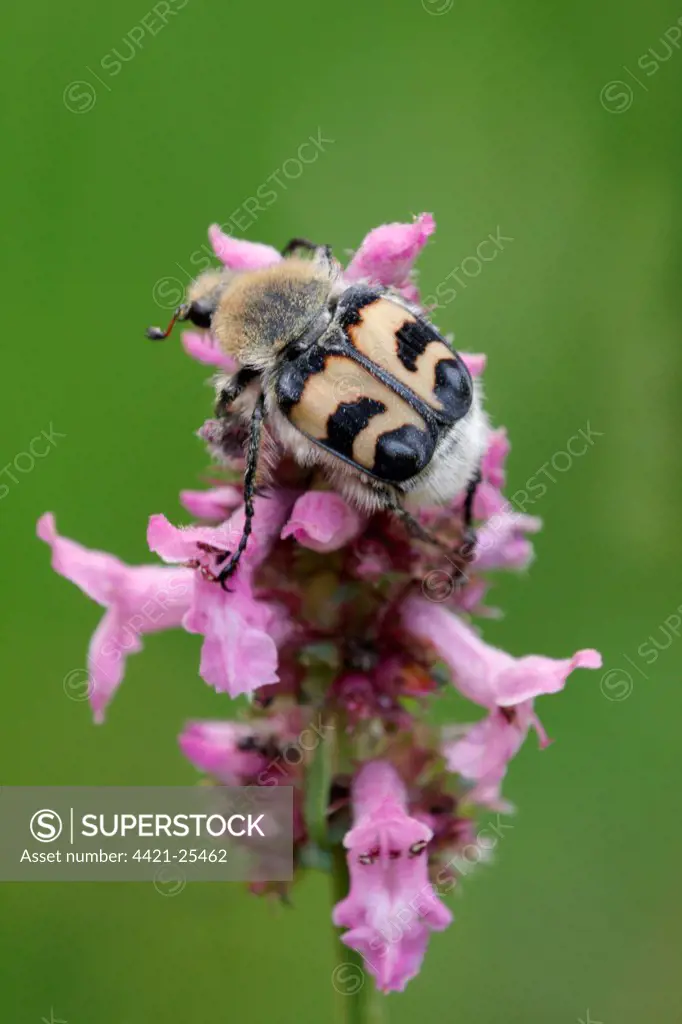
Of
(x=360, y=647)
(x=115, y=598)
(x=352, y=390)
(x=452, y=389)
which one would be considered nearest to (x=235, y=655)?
(x=360, y=647)

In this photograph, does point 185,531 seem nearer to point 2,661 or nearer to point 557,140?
point 2,661

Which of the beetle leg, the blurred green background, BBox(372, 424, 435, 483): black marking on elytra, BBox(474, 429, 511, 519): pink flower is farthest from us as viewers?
the blurred green background

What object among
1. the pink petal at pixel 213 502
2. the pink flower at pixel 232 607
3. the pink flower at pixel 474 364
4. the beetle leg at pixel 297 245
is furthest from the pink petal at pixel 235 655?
the beetle leg at pixel 297 245

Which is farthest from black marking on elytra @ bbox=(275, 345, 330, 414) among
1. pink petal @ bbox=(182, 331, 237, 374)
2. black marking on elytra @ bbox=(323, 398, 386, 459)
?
pink petal @ bbox=(182, 331, 237, 374)

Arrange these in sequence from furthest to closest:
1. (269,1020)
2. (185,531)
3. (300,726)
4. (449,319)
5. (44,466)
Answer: (449,319), (44,466), (269,1020), (300,726), (185,531)

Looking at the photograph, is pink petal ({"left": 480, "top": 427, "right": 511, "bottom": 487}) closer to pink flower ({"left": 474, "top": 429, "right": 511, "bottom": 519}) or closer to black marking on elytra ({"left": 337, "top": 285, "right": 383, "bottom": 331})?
pink flower ({"left": 474, "top": 429, "right": 511, "bottom": 519})

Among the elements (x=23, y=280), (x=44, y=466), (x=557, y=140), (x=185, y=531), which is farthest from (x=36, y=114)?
(x=185, y=531)
